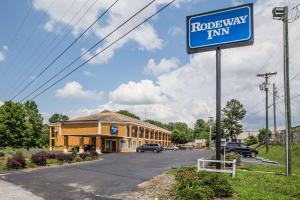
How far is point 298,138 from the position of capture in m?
48.5

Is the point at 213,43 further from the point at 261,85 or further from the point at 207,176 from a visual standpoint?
the point at 261,85

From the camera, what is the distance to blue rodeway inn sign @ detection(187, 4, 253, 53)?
59.6 ft

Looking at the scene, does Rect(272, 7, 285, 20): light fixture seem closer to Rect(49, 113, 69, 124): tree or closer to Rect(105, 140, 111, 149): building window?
Rect(105, 140, 111, 149): building window

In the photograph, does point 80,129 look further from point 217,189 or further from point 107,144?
point 217,189

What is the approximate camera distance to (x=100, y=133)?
2413 inches

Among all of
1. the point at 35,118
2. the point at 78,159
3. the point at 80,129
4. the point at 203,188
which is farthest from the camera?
the point at 35,118

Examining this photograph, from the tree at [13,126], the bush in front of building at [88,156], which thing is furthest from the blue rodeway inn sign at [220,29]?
the tree at [13,126]

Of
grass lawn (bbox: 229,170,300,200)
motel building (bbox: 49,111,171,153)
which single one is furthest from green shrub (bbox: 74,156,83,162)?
motel building (bbox: 49,111,171,153)

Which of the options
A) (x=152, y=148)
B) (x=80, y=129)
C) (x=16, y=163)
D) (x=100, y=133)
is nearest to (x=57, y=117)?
(x=80, y=129)

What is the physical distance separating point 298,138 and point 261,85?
39.8 ft

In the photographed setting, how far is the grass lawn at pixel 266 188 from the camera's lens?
13.1 metres

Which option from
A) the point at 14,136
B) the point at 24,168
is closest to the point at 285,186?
the point at 24,168

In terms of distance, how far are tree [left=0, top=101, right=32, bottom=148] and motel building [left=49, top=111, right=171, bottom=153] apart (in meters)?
7.82

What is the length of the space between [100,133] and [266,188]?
48183 millimetres
